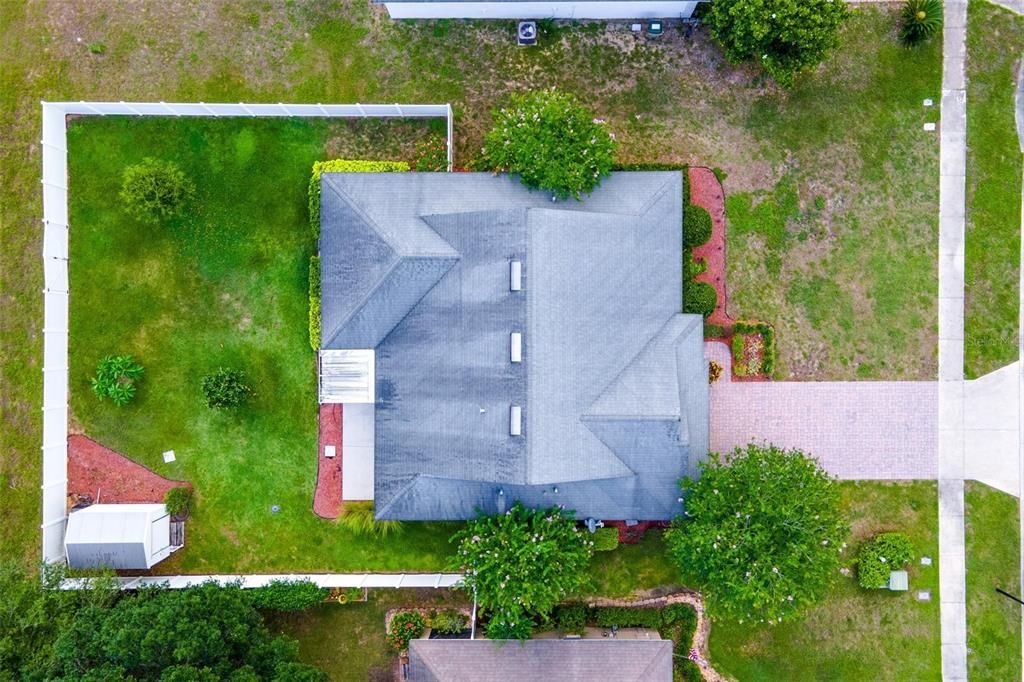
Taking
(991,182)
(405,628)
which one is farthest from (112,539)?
(991,182)

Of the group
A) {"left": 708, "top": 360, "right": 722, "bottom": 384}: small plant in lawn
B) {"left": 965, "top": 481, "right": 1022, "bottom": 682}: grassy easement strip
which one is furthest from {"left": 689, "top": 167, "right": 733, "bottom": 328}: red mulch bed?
{"left": 965, "top": 481, "right": 1022, "bottom": 682}: grassy easement strip

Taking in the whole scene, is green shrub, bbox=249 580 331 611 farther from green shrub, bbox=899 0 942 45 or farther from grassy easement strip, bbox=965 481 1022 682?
green shrub, bbox=899 0 942 45

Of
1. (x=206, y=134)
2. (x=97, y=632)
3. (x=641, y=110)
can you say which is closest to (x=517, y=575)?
(x=97, y=632)

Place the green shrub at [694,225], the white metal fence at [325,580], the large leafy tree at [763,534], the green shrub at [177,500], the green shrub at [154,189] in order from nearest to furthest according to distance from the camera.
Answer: the large leafy tree at [763,534], the green shrub at [154,189], the white metal fence at [325,580], the green shrub at [694,225], the green shrub at [177,500]

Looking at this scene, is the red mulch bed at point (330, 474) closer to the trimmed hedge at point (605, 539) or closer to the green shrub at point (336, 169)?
the green shrub at point (336, 169)

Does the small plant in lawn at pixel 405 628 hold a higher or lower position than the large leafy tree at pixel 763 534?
lower

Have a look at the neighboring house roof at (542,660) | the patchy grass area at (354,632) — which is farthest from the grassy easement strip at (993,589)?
the patchy grass area at (354,632)

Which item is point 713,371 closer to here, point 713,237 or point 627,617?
point 713,237
